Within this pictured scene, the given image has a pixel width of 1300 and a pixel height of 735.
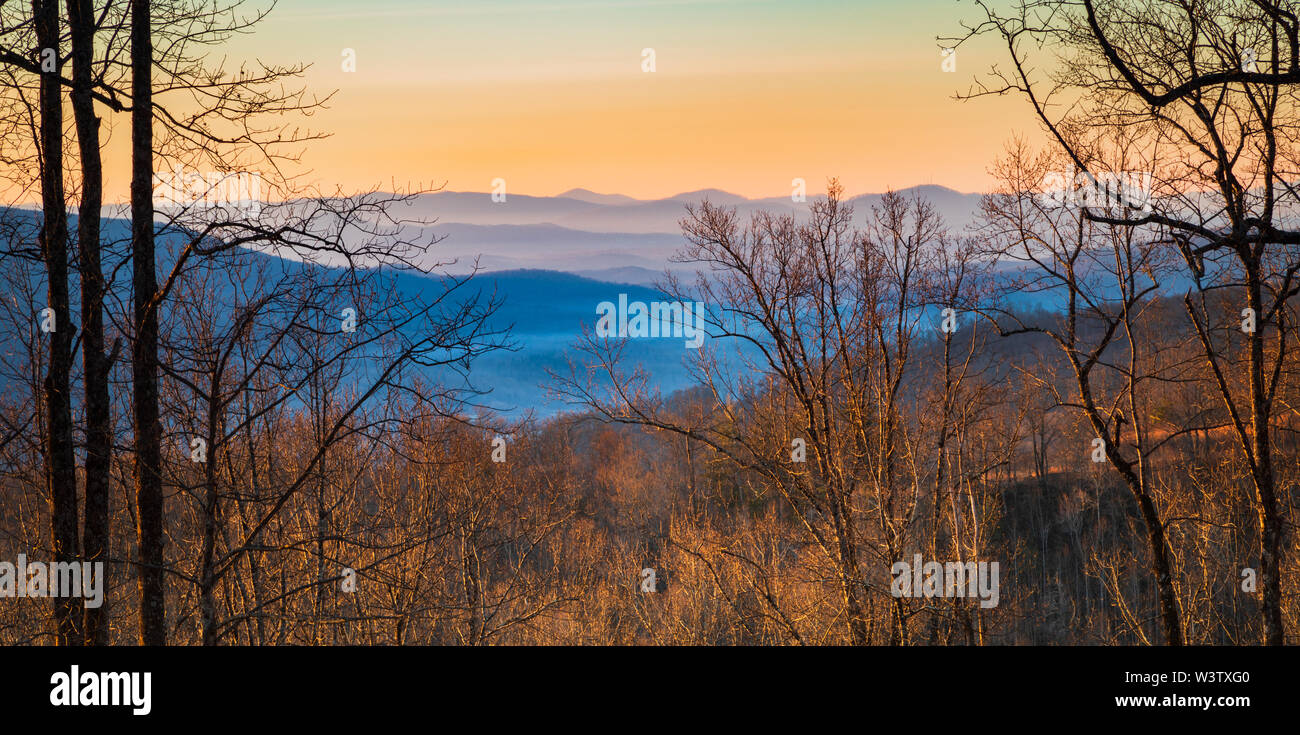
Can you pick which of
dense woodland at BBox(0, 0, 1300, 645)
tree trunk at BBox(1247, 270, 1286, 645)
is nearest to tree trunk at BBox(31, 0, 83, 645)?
dense woodland at BBox(0, 0, 1300, 645)

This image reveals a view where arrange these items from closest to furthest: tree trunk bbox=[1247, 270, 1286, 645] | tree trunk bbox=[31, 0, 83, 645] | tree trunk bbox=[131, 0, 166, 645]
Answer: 1. tree trunk bbox=[131, 0, 166, 645]
2. tree trunk bbox=[31, 0, 83, 645]
3. tree trunk bbox=[1247, 270, 1286, 645]

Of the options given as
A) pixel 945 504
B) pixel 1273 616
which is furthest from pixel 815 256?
pixel 1273 616

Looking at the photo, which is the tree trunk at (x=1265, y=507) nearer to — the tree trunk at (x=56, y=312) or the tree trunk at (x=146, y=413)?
the tree trunk at (x=146, y=413)

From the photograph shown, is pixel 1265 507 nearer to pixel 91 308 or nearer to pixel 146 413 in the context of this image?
pixel 146 413

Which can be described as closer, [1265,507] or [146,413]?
[146,413]

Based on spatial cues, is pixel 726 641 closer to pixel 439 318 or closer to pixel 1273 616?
pixel 1273 616

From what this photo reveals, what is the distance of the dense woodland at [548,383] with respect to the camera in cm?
788

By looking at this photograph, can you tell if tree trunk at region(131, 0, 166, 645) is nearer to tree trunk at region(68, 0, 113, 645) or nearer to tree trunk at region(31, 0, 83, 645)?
tree trunk at region(68, 0, 113, 645)

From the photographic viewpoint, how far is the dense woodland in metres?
7.88

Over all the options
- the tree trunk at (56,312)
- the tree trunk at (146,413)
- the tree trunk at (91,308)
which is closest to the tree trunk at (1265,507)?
the tree trunk at (146,413)

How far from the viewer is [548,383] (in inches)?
772

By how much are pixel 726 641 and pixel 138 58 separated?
938 inches

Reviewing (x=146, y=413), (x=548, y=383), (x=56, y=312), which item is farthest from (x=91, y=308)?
(x=548, y=383)

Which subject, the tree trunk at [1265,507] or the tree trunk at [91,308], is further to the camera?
the tree trunk at [1265,507]
